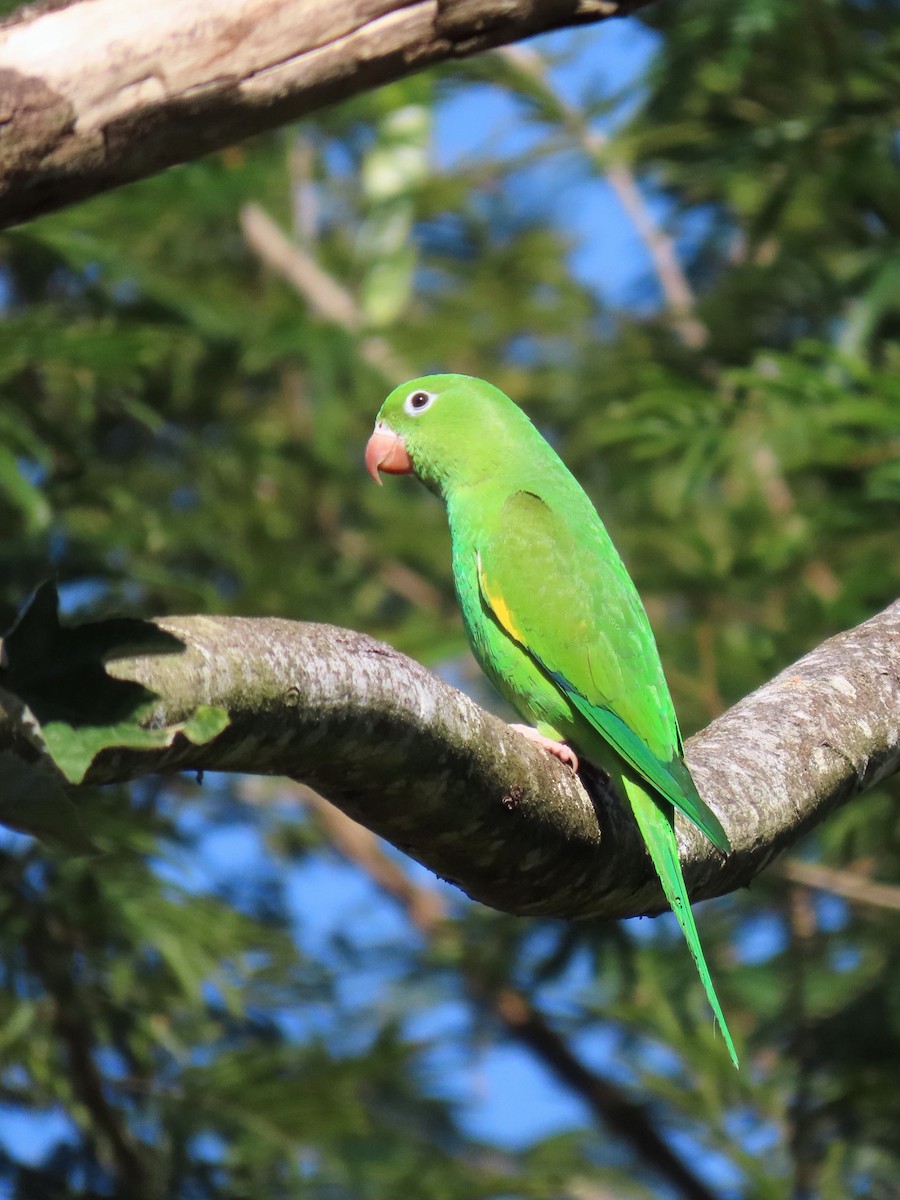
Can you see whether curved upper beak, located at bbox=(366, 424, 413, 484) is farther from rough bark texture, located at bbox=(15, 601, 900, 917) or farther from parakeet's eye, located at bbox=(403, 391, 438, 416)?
rough bark texture, located at bbox=(15, 601, 900, 917)

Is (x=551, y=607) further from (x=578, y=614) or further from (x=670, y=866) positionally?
(x=670, y=866)

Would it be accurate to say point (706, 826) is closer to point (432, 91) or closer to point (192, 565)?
point (192, 565)

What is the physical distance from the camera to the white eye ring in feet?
16.1

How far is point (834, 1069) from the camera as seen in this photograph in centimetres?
582

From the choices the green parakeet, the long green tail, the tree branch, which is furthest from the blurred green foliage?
the long green tail

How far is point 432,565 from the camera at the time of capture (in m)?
7.80

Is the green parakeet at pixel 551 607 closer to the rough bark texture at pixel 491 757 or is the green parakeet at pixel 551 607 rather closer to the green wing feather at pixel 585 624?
the green wing feather at pixel 585 624

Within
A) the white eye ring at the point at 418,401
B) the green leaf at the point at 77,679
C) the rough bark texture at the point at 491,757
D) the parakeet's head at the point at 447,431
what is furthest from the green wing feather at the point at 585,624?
the green leaf at the point at 77,679

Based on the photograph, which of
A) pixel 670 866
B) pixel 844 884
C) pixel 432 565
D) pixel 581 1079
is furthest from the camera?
pixel 432 565

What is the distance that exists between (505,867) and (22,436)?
2769 millimetres

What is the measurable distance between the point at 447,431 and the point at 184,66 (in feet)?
5.53

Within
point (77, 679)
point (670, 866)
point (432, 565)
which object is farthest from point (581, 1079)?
point (77, 679)

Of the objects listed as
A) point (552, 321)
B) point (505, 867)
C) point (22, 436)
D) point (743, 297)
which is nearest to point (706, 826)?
point (505, 867)

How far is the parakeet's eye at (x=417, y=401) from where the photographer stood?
4896mm
